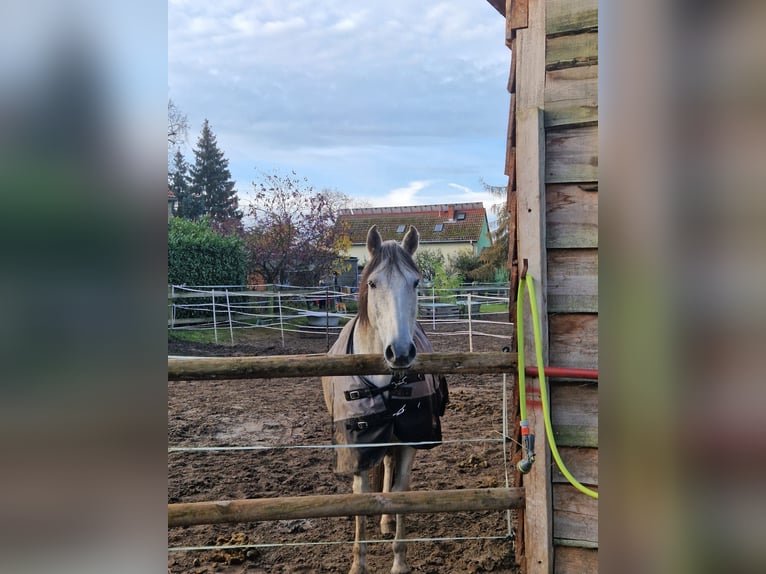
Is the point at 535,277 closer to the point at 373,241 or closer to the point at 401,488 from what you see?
the point at 373,241

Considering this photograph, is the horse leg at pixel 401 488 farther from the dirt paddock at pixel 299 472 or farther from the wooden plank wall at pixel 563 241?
the wooden plank wall at pixel 563 241

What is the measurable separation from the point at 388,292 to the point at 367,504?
35.5 inches

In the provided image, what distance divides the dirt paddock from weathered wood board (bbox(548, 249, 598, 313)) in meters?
1.42

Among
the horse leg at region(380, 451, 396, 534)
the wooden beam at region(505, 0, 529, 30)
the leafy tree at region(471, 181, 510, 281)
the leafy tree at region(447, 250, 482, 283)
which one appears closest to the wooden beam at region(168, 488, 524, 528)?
the horse leg at region(380, 451, 396, 534)

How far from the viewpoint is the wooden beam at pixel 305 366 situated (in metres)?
1.49

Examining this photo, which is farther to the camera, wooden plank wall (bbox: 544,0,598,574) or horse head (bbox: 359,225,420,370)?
horse head (bbox: 359,225,420,370)

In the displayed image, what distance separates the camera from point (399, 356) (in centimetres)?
183

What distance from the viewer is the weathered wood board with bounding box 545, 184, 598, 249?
143 centimetres

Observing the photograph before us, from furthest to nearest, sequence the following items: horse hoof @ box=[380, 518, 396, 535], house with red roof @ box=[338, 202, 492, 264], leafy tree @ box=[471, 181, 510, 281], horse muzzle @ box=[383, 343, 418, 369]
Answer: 1. leafy tree @ box=[471, 181, 510, 281]
2. house with red roof @ box=[338, 202, 492, 264]
3. horse hoof @ box=[380, 518, 396, 535]
4. horse muzzle @ box=[383, 343, 418, 369]

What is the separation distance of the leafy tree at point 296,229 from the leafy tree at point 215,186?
0.76 m

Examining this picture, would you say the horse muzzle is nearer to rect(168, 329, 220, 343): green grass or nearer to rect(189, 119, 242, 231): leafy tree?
rect(189, 119, 242, 231): leafy tree

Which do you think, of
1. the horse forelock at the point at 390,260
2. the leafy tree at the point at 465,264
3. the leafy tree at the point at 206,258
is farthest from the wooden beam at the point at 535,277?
the leafy tree at the point at 206,258
